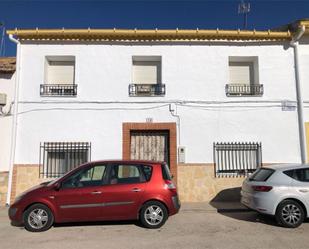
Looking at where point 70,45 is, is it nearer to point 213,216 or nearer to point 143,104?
point 143,104

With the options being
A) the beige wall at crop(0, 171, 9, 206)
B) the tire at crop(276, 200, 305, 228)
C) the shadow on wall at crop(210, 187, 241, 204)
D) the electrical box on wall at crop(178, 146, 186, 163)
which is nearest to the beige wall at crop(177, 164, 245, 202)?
the shadow on wall at crop(210, 187, 241, 204)

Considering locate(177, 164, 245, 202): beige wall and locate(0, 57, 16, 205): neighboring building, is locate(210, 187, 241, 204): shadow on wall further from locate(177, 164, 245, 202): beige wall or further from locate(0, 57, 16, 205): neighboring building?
locate(0, 57, 16, 205): neighboring building

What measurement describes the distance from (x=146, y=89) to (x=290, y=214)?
5.61 m

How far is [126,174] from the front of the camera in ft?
22.1

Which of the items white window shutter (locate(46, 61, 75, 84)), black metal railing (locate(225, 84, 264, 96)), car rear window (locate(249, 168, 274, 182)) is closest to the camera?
car rear window (locate(249, 168, 274, 182))

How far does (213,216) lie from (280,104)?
4477 mm

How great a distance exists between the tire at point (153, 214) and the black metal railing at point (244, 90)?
4.97m

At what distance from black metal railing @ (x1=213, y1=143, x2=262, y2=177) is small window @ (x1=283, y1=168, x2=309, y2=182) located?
2848 millimetres

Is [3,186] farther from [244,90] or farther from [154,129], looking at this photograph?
[244,90]

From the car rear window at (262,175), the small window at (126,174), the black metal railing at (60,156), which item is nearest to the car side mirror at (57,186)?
the small window at (126,174)

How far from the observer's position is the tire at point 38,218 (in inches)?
250

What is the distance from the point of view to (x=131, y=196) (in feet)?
21.3

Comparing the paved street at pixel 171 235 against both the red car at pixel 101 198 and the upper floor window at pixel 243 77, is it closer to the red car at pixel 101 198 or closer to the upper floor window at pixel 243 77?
the red car at pixel 101 198

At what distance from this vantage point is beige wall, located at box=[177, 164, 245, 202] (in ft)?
31.2
